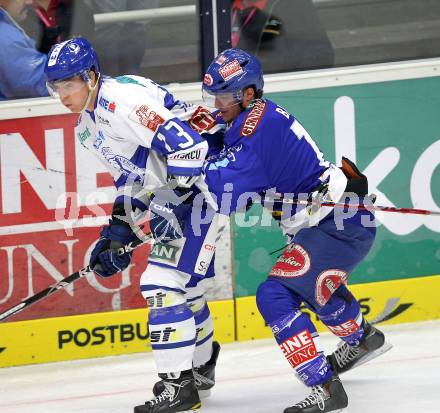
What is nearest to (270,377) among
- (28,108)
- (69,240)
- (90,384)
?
(90,384)

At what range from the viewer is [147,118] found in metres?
4.04

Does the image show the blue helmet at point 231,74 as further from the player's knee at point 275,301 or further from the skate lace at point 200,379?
the skate lace at point 200,379

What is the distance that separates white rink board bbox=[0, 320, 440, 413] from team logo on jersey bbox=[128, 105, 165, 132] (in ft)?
3.78

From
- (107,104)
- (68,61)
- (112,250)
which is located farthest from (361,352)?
(68,61)

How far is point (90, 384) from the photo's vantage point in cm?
496

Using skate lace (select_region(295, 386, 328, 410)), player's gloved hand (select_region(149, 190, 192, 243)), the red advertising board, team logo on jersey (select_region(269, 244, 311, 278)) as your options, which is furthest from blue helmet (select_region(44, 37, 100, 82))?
skate lace (select_region(295, 386, 328, 410))

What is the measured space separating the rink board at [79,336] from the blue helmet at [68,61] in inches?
60.9

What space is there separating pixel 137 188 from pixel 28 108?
0.95 metres

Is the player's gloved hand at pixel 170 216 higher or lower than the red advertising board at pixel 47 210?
higher

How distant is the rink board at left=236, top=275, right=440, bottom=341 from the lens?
18.0ft

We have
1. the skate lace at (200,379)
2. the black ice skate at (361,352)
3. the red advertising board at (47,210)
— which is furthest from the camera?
the red advertising board at (47,210)

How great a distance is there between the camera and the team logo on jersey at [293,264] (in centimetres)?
415

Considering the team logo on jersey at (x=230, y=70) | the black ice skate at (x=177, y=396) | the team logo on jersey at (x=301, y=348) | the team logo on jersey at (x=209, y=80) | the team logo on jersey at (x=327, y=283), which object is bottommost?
the black ice skate at (x=177, y=396)

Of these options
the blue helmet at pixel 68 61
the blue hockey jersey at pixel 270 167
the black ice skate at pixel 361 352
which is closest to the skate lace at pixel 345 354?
the black ice skate at pixel 361 352
